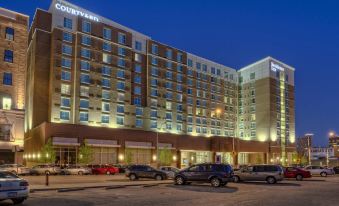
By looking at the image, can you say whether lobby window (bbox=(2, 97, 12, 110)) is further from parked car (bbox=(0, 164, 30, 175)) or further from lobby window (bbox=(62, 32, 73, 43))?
lobby window (bbox=(62, 32, 73, 43))

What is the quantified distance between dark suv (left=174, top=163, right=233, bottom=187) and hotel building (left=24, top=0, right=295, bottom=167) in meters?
29.8

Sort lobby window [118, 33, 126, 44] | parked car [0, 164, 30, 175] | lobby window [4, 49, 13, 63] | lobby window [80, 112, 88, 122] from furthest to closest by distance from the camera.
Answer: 1. lobby window [118, 33, 126, 44]
2. lobby window [80, 112, 88, 122]
3. lobby window [4, 49, 13, 63]
4. parked car [0, 164, 30, 175]

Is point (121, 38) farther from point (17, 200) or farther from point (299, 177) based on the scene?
point (17, 200)

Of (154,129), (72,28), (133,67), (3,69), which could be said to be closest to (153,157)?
(154,129)

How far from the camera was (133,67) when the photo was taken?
87.4 m

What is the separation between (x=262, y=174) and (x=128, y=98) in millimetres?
52815

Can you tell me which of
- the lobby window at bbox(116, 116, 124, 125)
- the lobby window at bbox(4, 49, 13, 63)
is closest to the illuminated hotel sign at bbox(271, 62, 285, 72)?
the lobby window at bbox(116, 116, 124, 125)

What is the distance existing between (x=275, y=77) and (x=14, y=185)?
110 metres

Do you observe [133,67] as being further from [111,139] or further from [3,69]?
[3,69]

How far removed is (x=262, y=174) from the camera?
35.1 m

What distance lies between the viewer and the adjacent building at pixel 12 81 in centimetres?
5044

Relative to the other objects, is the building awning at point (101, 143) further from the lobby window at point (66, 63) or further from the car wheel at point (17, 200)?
the car wheel at point (17, 200)

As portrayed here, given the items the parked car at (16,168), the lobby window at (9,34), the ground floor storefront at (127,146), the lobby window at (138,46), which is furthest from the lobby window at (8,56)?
the lobby window at (138,46)

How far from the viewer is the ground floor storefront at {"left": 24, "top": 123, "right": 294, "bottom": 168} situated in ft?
218
